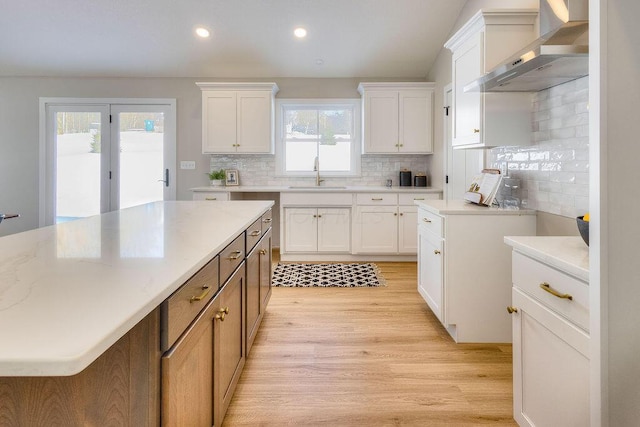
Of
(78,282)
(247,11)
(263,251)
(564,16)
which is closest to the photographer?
(78,282)

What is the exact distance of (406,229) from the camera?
4.86 m

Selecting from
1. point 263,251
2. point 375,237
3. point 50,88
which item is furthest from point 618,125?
point 50,88

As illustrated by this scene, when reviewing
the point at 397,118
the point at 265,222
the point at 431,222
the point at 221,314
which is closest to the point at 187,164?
the point at 397,118

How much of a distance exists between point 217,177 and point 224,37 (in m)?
1.76

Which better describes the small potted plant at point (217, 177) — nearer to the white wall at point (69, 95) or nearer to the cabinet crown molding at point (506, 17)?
the white wall at point (69, 95)

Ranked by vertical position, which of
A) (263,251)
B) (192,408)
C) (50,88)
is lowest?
(192,408)

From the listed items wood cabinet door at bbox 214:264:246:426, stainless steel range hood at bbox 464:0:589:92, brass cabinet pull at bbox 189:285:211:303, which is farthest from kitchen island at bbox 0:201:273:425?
stainless steel range hood at bbox 464:0:589:92

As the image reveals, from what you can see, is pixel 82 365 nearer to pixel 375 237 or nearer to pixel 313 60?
pixel 375 237

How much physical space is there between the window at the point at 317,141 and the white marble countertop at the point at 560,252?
4.08 metres

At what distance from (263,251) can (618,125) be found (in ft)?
6.95

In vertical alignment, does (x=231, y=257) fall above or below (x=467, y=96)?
below

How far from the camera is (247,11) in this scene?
14.0 feet

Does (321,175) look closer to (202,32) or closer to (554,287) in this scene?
(202,32)

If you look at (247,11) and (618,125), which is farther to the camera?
(247,11)
